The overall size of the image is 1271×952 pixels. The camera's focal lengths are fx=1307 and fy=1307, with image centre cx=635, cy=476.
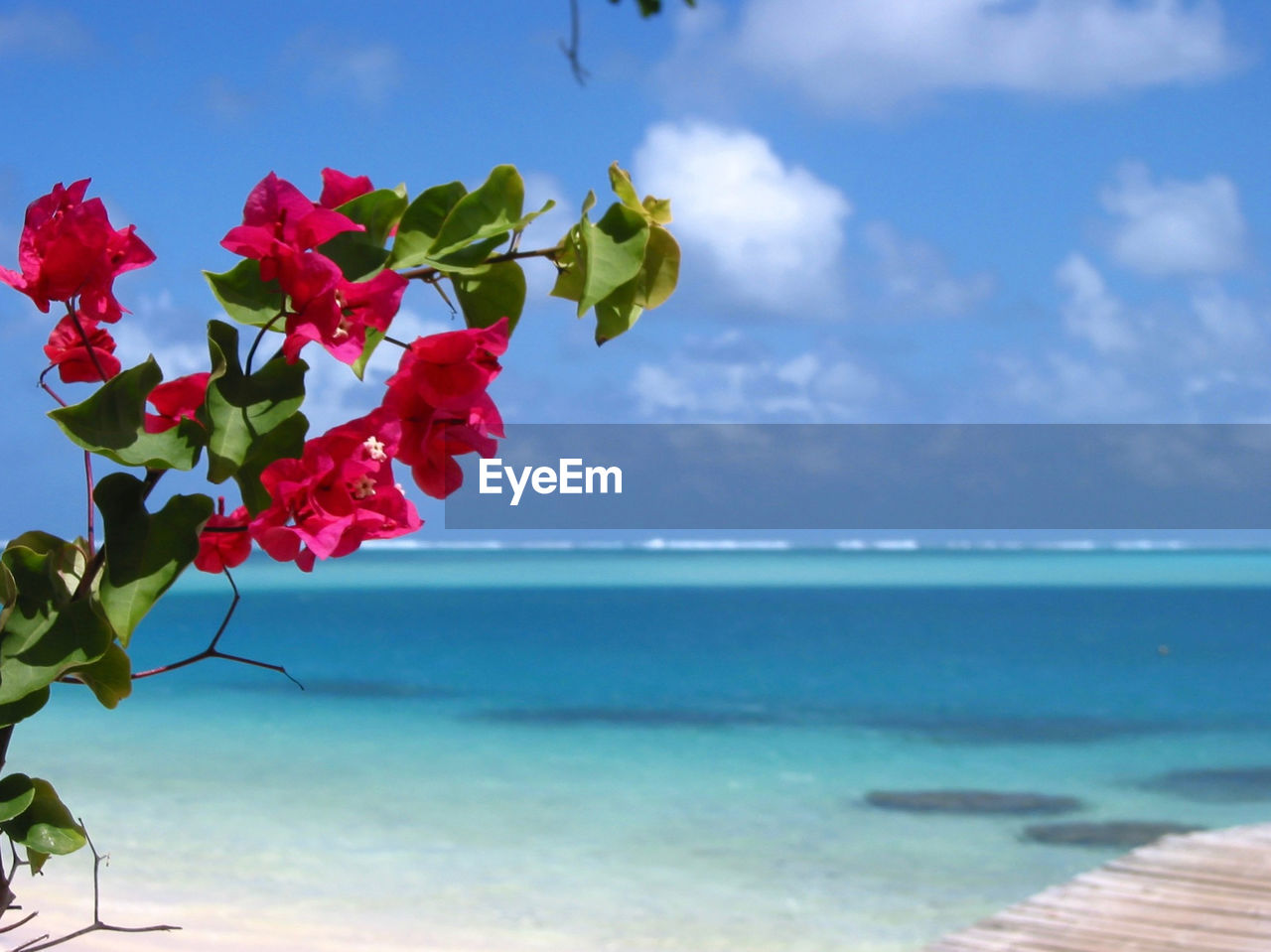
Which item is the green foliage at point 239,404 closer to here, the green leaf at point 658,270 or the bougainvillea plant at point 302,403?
the bougainvillea plant at point 302,403

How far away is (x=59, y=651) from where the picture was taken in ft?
1.85

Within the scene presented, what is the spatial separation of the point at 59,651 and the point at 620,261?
0.30 meters

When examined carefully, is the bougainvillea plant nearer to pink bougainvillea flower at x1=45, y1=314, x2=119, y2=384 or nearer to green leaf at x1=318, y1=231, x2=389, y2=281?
green leaf at x1=318, y1=231, x2=389, y2=281

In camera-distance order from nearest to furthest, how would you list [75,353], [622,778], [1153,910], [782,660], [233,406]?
[233,406] < [75,353] < [1153,910] < [622,778] < [782,660]

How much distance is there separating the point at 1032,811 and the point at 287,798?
7.13 meters

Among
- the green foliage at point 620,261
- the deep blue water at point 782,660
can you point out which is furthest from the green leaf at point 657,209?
the deep blue water at point 782,660

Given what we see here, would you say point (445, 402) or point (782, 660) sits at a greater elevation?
point (782, 660)

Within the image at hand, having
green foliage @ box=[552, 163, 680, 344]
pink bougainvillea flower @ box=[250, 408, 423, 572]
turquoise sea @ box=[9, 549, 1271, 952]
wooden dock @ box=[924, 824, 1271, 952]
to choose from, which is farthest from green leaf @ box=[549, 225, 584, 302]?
turquoise sea @ box=[9, 549, 1271, 952]

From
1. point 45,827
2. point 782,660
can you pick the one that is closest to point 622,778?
point 45,827

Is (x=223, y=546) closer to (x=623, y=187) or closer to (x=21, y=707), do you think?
(x=21, y=707)

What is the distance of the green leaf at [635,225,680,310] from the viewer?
2.02 feet

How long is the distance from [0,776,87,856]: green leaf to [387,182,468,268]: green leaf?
35cm

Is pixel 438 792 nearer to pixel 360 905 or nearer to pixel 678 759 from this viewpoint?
pixel 678 759

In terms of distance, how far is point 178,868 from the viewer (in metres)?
9.57
